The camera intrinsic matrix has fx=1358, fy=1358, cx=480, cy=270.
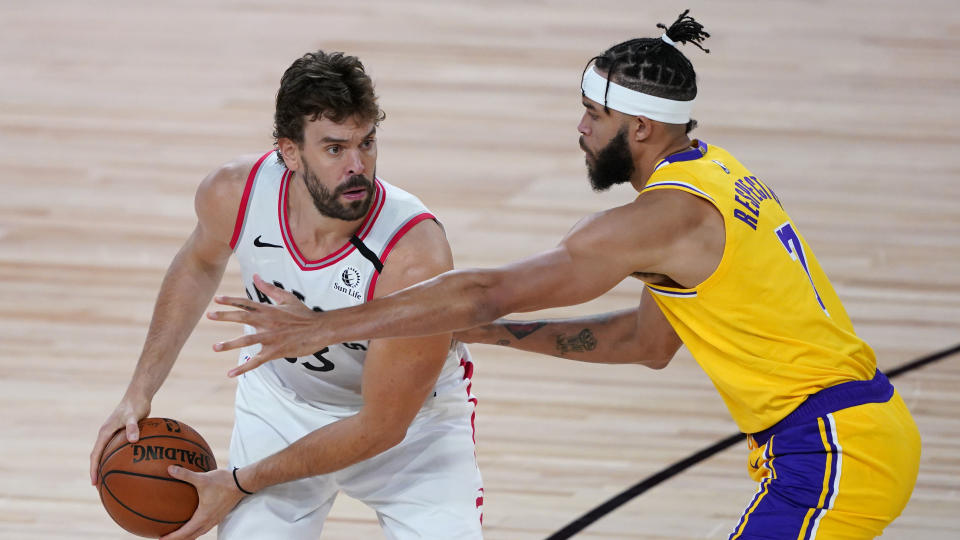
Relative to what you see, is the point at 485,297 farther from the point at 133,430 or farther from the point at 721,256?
the point at 133,430

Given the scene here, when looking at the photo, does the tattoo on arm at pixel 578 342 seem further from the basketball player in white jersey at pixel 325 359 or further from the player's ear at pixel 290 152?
the player's ear at pixel 290 152

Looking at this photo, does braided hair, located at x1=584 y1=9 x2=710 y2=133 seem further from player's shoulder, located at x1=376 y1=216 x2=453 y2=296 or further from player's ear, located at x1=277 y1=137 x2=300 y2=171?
player's ear, located at x1=277 y1=137 x2=300 y2=171

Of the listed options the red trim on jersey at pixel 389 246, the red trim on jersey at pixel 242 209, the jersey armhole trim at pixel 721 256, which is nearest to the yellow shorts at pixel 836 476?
the jersey armhole trim at pixel 721 256

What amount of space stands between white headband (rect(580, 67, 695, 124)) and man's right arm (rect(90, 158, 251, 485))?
3.99 ft

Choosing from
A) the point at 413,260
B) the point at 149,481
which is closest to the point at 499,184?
the point at 413,260

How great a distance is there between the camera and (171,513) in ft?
13.1

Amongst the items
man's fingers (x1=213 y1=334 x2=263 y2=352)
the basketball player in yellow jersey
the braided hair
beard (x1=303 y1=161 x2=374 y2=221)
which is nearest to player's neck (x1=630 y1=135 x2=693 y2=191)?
the basketball player in yellow jersey

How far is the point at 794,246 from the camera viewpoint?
372 cm

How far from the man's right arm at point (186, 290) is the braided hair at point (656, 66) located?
1.27m

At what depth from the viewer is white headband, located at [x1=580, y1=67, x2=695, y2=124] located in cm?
379

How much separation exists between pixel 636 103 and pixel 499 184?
5.15m

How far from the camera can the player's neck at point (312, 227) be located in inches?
162

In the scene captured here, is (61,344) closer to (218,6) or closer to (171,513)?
(171,513)

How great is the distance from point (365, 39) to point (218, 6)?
1.81 m
